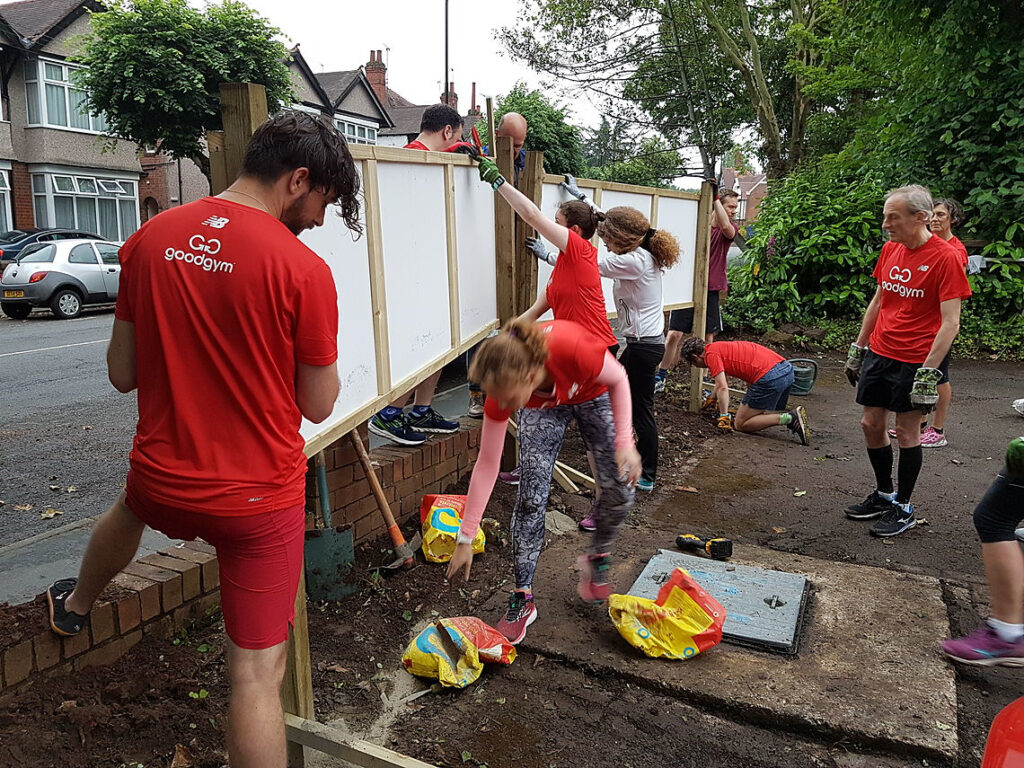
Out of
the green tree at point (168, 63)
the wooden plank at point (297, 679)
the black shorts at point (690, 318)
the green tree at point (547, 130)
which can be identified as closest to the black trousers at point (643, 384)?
the black shorts at point (690, 318)

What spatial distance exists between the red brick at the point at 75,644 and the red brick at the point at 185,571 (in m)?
0.42

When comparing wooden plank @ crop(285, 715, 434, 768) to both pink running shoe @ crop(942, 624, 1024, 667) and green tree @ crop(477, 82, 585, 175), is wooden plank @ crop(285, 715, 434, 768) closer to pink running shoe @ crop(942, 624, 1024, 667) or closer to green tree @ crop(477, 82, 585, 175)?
pink running shoe @ crop(942, 624, 1024, 667)

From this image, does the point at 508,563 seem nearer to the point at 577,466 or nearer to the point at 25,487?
the point at 577,466

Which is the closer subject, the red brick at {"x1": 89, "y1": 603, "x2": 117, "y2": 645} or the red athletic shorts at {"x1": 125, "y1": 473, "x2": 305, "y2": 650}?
the red athletic shorts at {"x1": 125, "y1": 473, "x2": 305, "y2": 650}

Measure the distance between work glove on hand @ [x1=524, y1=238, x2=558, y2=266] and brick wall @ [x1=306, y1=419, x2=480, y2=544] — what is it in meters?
1.15

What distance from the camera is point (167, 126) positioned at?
64.1 feet

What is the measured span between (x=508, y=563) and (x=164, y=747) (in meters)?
1.92

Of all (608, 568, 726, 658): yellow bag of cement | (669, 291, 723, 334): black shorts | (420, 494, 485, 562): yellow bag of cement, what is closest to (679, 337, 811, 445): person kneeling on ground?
(669, 291, 723, 334): black shorts

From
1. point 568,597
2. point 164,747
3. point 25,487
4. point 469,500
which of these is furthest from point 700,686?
point 25,487

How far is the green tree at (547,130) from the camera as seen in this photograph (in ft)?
42.1

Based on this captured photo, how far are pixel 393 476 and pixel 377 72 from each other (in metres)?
44.1

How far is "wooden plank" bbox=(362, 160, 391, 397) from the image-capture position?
117 inches

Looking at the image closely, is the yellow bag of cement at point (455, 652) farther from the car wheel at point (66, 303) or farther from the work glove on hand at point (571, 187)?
the car wheel at point (66, 303)

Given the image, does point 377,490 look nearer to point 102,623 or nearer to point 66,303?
point 102,623
